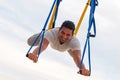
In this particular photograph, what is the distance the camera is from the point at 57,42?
11.7 meters

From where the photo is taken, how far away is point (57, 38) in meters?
11.7

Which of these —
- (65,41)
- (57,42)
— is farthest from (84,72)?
(57,42)

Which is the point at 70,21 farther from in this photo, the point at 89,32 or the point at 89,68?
the point at 89,68

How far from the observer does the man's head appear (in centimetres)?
1122

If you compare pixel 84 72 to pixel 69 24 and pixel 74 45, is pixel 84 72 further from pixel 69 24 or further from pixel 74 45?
pixel 69 24

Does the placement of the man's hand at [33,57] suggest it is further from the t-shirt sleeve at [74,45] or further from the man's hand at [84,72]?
the t-shirt sleeve at [74,45]

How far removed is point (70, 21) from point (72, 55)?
3.86 ft

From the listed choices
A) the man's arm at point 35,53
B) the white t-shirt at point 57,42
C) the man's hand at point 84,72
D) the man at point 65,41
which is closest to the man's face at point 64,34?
the man at point 65,41

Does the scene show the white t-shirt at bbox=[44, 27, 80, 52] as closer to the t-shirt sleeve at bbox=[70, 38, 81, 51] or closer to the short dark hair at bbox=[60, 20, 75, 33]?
the t-shirt sleeve at bbox=[70, 38, 81, 51]

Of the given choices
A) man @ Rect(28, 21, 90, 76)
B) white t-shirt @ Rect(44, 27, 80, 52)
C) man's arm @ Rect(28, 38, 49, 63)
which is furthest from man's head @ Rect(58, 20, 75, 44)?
man's arm @ Rect(28, 38, 49, 63)

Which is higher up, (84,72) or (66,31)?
(66,31)

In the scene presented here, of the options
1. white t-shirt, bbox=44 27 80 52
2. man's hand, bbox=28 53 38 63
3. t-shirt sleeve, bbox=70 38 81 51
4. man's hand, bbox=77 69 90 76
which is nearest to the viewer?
man's hand, bbox=28 53 38 63

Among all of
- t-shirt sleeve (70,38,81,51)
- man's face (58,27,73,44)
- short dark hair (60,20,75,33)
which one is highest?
short dark hair (60,20,75,33)

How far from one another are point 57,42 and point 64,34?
415 mm
